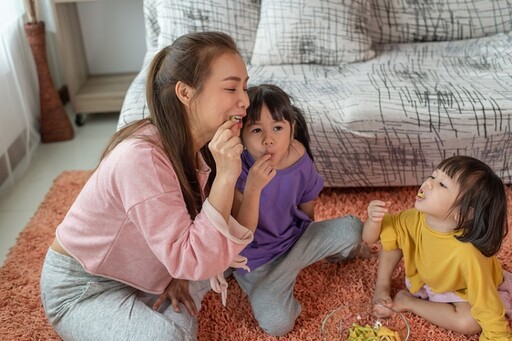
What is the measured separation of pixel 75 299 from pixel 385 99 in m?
1.09

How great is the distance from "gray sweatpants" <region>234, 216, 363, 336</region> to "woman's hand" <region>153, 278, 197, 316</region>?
17 centimetres

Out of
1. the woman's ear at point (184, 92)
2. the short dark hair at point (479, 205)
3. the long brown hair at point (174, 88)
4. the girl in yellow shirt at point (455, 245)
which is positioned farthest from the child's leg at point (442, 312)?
the woman's ear at point (184, 92)

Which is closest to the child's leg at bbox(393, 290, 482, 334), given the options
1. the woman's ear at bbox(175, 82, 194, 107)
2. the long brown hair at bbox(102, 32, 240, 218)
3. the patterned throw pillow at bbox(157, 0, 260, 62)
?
the long brown hair at bbox(102, 32, 240, 218)

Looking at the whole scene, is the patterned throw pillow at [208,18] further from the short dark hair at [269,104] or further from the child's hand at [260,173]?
the child's hand at [260,173]

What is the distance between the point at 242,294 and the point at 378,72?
0.95 metres

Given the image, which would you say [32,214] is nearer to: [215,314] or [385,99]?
[215,314]

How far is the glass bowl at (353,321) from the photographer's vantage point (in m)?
1.35

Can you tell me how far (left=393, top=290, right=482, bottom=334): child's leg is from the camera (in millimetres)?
1331

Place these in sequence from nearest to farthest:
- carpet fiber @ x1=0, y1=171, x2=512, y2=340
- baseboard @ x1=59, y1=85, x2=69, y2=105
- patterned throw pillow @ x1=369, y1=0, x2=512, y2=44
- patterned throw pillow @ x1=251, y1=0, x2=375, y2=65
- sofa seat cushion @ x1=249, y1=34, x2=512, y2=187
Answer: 1. carpet fiber @ x1=0, y1=171, x2=512, y2=340
2. sofa seat cushion @ x1=249, y1=34, x2=512, y2=187
3. patterned throw pillow @ x1=251, y1=0, x2=375, y2=65
4. patterned throw pillow @ x1=369, y1=0, x2=512, y2=44
5. baseboard @ x1=59, y1=85, x2=69, y2=105

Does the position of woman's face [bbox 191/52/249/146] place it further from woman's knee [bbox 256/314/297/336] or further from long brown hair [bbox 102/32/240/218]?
woman's knee [bbox 256/314/297/336]

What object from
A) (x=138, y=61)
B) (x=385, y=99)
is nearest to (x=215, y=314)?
(x=385, y=99)

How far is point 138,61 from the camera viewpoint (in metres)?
2.80

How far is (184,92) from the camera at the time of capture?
3.67ft

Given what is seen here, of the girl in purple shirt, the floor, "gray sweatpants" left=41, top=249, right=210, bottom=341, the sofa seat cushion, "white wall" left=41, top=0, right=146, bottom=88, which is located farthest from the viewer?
"white wall" left=41, top=0, right=146, bottom=88
